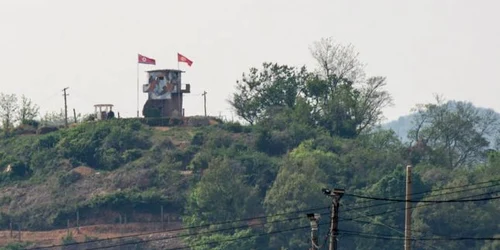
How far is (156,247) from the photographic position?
367ft

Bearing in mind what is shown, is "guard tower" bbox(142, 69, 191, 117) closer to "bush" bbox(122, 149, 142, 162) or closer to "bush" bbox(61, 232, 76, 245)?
"bush" bbox(122, 149, 142, 162)

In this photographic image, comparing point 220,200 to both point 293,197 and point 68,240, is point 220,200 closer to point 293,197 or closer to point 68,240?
point 293,197

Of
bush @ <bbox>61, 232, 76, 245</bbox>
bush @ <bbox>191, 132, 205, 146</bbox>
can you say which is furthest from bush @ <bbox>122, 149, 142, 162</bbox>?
bush @ <bbox>61, 232, 76, 245</bbox>

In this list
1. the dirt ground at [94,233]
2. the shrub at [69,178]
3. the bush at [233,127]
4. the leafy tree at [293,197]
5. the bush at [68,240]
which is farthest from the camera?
the bush at [233,127]

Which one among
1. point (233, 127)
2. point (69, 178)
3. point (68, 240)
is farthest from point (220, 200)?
point (233, 127)

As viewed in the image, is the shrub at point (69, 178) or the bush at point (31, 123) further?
the bush at point (31, 123)

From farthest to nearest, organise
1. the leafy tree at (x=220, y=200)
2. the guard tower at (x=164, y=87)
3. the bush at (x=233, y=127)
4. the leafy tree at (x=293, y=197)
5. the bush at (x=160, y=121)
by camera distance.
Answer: the bush at (x=160, y=121) → the bush at (x=233, y=127) → the guard tower at (x=164, y=87) → the leafy tree at (x=220, y=200) → the leafy tree at (x=293, y=197)

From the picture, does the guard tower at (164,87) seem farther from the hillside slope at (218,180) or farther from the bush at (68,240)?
the bush at (68,240)

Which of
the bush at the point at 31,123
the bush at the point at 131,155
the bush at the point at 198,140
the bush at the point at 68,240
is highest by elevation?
the bush at the point at 31,123

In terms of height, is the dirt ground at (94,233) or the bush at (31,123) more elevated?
the bush at (31,123)

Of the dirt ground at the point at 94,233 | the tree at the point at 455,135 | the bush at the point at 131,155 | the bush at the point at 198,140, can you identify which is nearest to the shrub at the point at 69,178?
the bush at the point at 131,155

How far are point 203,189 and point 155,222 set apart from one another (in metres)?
4.86

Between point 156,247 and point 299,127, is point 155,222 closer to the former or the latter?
point 156,247

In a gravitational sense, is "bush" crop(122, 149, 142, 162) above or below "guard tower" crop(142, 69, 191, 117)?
below
